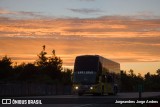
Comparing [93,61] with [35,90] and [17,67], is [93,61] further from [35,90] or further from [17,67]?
[17,67]

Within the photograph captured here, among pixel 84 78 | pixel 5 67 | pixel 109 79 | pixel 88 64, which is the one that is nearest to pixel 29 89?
pixel 109 79

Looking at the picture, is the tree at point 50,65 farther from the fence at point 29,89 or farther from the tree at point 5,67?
the fence at point 29,89

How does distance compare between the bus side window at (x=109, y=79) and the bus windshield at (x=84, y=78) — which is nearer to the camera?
the bus windshield at (x=84, y=78)

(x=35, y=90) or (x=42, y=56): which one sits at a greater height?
(x=42, y=56)

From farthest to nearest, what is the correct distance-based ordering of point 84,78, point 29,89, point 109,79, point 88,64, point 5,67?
point 5,67
point 29,89
point 109,79
point 84,78
point 88,64

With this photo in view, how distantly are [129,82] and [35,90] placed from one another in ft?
314

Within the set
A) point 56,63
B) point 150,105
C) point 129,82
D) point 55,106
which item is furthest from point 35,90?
point 129,82

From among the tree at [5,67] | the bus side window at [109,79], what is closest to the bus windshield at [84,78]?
the bus side window at [109,79]

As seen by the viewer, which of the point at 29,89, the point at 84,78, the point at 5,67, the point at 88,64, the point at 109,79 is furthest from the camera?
the point at 5,67

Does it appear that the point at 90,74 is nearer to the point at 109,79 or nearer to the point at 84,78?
the point at 84,78

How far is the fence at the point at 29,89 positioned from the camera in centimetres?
5438

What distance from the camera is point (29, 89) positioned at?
62.6m

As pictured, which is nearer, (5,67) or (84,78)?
(84,78)

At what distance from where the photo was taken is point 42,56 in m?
147
